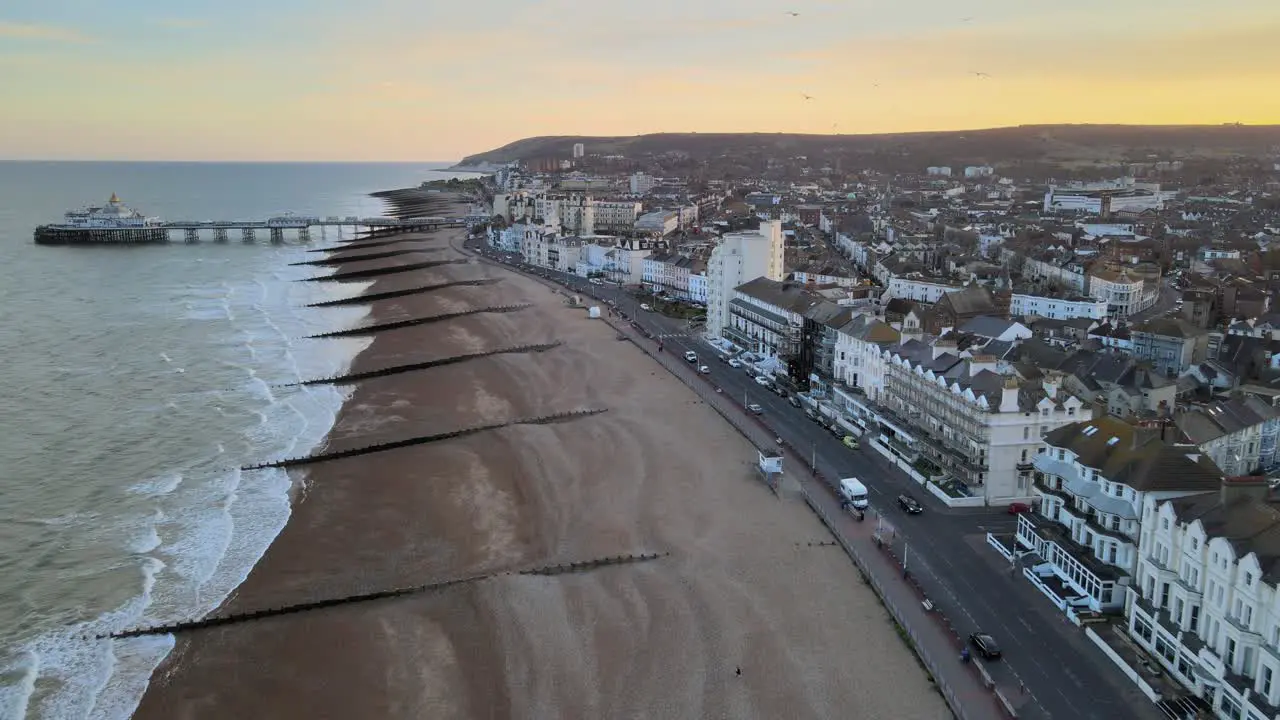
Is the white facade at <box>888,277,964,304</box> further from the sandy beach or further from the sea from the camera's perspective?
the sea

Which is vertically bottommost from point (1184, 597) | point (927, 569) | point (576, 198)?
point (927, 569)

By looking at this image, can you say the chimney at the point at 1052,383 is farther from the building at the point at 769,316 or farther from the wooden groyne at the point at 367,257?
the wooden groyne at the point at 367,257

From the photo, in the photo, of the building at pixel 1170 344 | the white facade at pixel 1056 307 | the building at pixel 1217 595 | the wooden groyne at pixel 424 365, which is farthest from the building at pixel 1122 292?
the building at pixel 1217 595

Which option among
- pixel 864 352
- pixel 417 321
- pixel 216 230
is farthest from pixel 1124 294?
pixel 216 230

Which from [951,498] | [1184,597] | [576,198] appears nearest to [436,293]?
[576,198]

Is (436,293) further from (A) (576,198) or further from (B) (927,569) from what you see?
(B) (927,569)

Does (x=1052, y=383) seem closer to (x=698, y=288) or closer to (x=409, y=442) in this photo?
(x=409, y=442)
